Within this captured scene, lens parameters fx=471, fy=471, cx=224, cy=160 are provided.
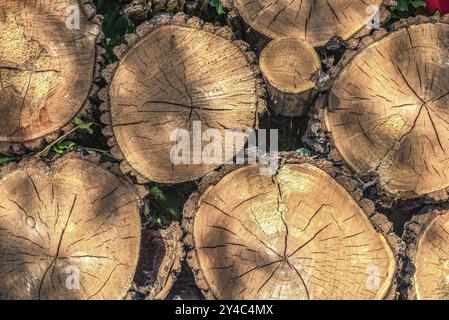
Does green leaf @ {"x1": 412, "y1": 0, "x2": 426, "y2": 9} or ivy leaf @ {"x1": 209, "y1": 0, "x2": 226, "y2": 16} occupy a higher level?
ivy leaf @ {"x1": 209, "y1": 0, "x2": 226, "y2": 16}

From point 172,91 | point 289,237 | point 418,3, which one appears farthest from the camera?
point 418,3

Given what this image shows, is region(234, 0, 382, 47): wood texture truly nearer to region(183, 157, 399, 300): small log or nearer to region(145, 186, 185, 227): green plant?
region(183, 157, 399, 300): small log

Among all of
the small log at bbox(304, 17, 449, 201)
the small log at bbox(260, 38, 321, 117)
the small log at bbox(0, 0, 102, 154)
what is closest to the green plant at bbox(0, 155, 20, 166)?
the small log at bbox(0, 0, 102, 154)

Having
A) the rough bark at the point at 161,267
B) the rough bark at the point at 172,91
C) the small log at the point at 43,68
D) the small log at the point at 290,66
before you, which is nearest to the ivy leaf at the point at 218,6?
the rough bark at the point at 172,91

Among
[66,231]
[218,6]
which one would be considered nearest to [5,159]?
[66,231]

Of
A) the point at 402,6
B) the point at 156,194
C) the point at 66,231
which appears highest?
the point at 402,6

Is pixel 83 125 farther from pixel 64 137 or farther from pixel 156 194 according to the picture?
pixel 156 194

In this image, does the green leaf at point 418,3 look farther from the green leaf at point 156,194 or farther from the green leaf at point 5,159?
the green leaf at point 5,159

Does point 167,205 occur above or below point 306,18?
below
